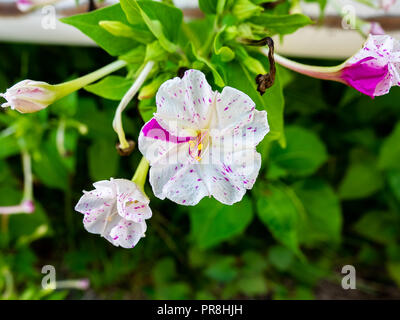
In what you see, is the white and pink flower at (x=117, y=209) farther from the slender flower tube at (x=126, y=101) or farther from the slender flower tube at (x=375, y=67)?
the slender flower tube at (x=375, y=67)

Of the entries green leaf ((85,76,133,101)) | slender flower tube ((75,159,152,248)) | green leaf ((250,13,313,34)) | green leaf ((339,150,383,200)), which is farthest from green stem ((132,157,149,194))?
green leaf ((339,150,383,200))

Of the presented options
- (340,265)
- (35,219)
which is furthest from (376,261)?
(35,219)

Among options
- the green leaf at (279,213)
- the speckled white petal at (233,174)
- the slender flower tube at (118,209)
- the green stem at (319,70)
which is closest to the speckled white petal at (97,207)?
the slender flower tube at (118,209)

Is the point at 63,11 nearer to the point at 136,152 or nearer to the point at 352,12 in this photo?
the point at 136,152

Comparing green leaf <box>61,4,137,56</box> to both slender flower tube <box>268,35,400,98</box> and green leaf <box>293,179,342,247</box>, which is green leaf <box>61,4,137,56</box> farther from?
green leaf <box>293,179,342,247</box>

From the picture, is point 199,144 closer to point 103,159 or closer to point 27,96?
point 27,96

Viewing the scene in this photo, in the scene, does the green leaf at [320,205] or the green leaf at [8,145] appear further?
the green leaf at [320,205]
